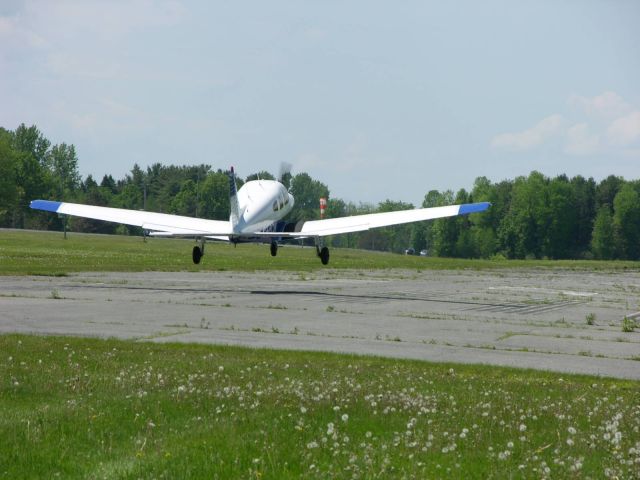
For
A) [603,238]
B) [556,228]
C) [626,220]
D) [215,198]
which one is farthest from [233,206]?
[556,228]

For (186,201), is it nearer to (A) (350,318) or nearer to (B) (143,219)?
(B) (143,219)

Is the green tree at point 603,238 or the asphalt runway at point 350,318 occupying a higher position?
the green tree at point 603,238

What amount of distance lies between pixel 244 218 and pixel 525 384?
27.7 metres

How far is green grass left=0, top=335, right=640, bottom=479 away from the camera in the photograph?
9086mm

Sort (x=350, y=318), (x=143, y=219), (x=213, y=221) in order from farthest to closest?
(x=143, y=219) < (x=213, y=221) < (x=350, y=318)

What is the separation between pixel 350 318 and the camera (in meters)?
28.0

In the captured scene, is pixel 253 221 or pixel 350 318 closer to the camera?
pixel 350 318

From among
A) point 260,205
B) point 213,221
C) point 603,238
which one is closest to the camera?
point 260,205

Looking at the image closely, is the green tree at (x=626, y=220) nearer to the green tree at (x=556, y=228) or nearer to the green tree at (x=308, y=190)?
the green tree at (x=556, y=228)

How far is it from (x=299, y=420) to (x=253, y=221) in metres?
31.4

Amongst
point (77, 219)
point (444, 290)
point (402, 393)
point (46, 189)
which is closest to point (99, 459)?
point (402, 393)

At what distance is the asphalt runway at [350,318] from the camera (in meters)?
20.7

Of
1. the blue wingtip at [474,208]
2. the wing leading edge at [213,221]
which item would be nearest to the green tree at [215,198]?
the wing leading edge at [213,221]

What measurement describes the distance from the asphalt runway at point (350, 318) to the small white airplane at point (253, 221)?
2.49m
